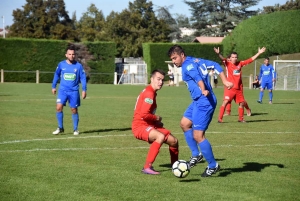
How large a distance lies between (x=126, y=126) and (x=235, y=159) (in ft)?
22.3

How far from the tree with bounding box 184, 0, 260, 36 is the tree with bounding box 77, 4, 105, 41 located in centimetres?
1505

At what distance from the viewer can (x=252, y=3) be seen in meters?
88.1

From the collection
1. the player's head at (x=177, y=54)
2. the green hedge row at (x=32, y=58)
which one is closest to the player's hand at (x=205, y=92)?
the player's head at (x=177, y=54)

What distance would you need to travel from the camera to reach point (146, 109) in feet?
30.3

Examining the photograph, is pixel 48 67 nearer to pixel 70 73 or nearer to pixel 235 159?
pixel 70 73

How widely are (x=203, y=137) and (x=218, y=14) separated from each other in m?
81.8

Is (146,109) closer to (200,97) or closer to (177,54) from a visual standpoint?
(200,97)

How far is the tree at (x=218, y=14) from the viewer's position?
3506 inches

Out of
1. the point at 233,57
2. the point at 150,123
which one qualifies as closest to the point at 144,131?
the point at 150,123

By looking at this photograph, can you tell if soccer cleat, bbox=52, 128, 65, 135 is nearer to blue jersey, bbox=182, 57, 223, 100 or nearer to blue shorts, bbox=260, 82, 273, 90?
blue jersey, bbox=182, 57, 223, 100

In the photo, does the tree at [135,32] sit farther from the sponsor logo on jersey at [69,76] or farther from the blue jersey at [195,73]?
the blue jersey at [195,73]

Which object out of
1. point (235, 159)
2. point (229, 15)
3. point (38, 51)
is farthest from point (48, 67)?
point (235, 159)

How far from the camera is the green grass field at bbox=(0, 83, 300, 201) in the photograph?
7719mm

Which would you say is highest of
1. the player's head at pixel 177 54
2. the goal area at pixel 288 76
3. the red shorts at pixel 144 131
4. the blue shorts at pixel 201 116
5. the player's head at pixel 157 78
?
the player's head at pixel 177 54
